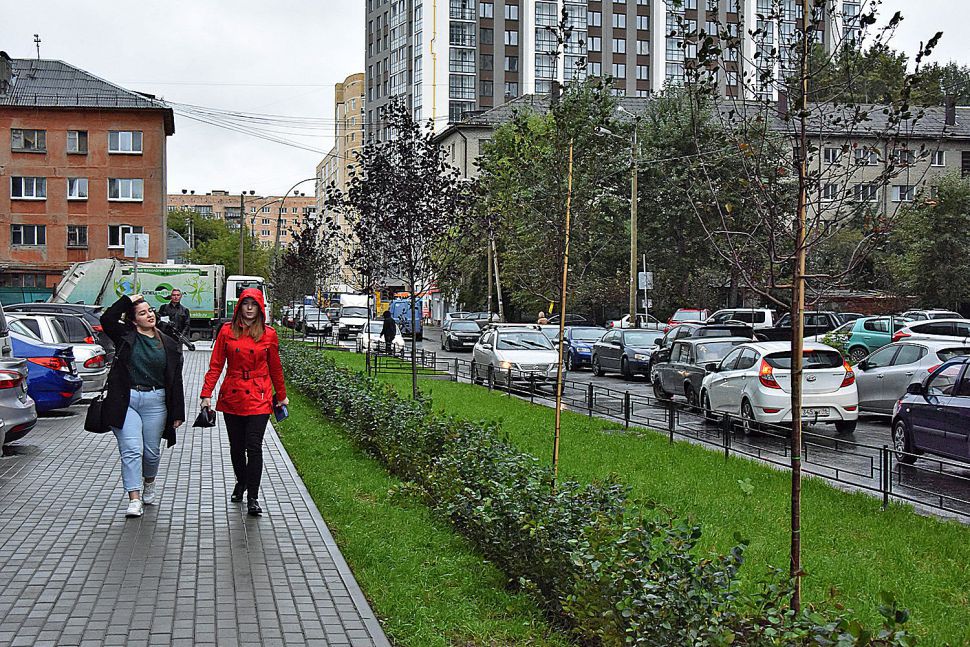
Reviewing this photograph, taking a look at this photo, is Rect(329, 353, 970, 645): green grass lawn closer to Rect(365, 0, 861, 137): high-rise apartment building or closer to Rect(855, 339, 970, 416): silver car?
Rect(855, 339, 970, 416): silver car

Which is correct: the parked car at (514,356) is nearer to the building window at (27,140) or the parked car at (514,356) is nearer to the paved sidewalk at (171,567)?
the paved sidewalk at (171,567)

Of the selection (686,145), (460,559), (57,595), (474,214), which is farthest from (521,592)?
(686,145)

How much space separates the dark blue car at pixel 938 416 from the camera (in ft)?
40.2

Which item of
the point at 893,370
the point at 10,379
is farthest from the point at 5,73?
the point at 893,370

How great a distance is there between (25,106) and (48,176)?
146 inches

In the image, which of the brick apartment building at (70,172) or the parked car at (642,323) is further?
the brick apartment building at (70,172)

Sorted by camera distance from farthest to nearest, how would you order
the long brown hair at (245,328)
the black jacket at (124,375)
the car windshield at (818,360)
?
the car windshield at (818,360)
the long brown hair at (245,328)
the black jacket at (124,375)

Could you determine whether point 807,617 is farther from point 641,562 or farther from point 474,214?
point 474,214

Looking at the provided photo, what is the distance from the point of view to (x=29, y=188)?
5775cm

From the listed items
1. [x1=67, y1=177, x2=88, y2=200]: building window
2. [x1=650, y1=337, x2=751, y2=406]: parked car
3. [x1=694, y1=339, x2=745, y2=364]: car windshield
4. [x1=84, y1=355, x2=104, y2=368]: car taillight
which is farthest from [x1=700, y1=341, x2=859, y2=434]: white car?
[x1=67, y1=177, x2=88, y2=200]: building window

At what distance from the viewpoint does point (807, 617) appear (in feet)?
14.1

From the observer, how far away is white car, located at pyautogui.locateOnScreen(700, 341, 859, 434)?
16500mm

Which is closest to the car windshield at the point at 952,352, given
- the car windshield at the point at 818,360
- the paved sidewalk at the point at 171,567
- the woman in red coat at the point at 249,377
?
the car windshield at the point at 818,360

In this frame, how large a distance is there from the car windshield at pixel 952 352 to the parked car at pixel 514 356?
Result: 927cm
